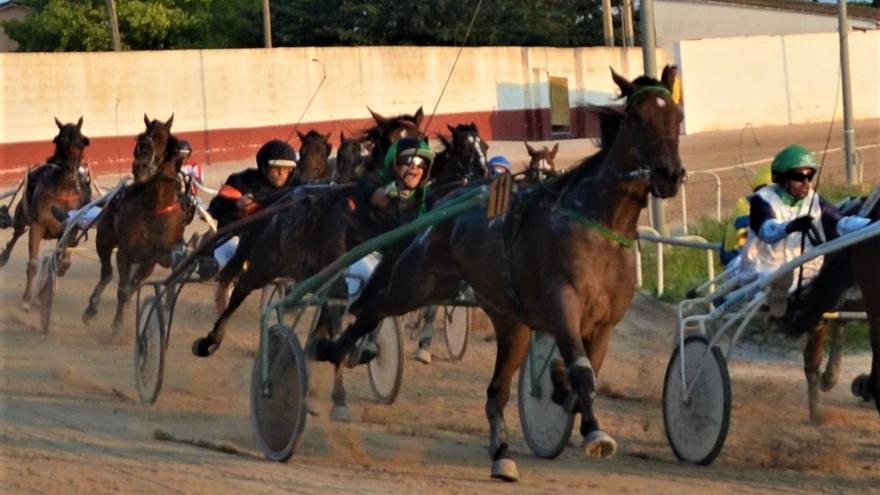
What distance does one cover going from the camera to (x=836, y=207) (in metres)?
8.80

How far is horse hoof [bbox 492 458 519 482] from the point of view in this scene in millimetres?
7395

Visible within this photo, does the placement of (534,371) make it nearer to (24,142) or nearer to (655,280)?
(655,280)

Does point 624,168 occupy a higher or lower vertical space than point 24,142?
lower

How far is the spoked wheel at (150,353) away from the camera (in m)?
10.5

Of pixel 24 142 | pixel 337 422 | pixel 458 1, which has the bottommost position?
pixel 337 422

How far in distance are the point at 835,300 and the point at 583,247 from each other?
169 cm

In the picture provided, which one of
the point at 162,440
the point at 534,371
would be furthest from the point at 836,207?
the point at 162,440

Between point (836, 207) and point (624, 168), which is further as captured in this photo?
point (836, 207)

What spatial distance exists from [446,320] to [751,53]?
25.7m

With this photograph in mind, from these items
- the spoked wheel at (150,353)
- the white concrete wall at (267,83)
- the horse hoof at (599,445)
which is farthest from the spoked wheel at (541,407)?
the white concrete wall at (267,83)

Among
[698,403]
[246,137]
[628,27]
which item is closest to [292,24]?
[628,27]

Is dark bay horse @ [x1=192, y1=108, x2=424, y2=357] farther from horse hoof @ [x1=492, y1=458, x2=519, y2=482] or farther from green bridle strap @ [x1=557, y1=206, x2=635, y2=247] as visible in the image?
green bridle strap @ [x1=557, y1=206, x2=635, y2=247]

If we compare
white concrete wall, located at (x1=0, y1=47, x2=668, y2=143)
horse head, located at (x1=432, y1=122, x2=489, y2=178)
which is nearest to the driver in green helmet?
horse head, located at (x1=432, y1=122, x2=489, y2=178)

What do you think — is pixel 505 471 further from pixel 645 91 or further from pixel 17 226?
pixel 17 226
